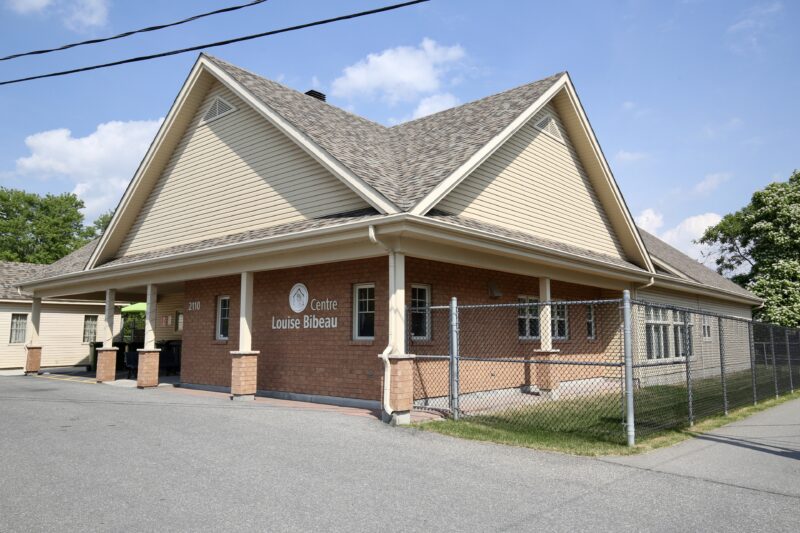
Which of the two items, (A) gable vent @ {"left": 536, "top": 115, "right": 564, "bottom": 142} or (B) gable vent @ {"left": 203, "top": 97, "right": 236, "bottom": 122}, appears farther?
(A) gable vent @ {"left": 536, "top": 115, "right": 564, "bottom": 142}

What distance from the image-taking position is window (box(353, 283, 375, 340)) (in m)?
12.3

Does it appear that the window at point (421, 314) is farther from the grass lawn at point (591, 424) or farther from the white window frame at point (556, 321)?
the white window frame at point (556, 321)

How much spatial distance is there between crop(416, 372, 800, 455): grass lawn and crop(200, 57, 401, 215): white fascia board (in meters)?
3.82

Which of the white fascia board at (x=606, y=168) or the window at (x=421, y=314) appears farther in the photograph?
the white fascia board at (x=606, y=168)

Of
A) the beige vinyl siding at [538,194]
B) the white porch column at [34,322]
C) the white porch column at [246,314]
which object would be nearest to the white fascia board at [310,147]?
the beige vinyl siding at [538,194]

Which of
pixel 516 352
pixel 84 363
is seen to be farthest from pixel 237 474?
pixel 84 363

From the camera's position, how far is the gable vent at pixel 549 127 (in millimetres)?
15734

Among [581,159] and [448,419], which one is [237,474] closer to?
[448,419]

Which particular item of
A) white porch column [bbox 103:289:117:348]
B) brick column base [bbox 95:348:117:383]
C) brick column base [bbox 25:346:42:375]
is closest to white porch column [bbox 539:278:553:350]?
brick column base [bbox 95:348:117:383]

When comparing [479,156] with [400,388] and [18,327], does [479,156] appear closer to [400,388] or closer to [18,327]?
[400,388]

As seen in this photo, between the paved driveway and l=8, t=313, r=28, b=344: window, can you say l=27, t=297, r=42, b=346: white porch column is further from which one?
the paved driveway

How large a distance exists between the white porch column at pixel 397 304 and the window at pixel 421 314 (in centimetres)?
198

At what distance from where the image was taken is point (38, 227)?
56656 millimetres

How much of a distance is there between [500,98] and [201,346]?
407 inches
